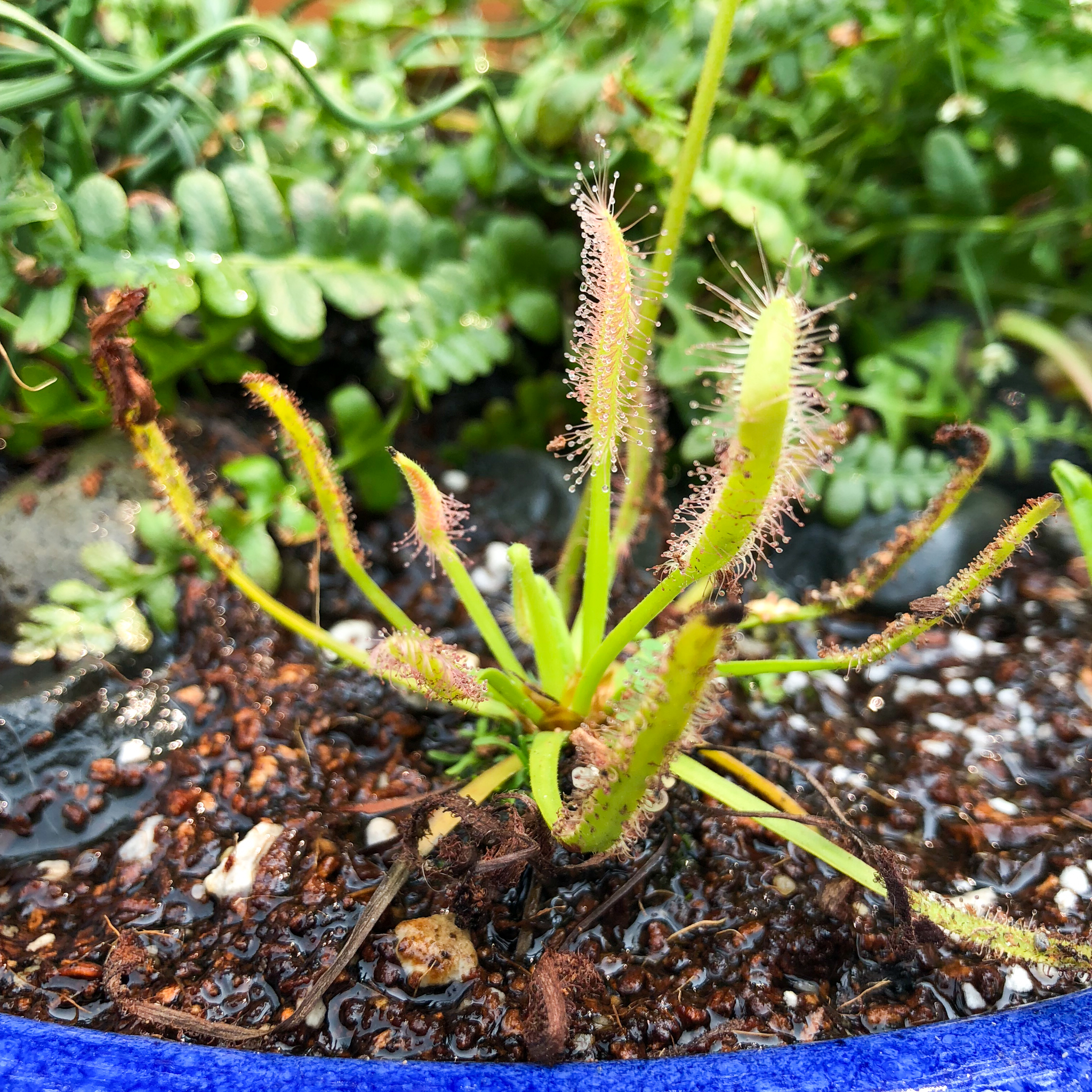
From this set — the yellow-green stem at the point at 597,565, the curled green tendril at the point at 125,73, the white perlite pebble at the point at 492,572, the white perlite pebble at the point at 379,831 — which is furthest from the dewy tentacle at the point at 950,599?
the curled green tendril at the point at 125,73

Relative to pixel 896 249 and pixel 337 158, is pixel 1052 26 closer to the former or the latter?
pixel 896 249

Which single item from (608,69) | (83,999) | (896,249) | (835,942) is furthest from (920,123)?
(83,999)

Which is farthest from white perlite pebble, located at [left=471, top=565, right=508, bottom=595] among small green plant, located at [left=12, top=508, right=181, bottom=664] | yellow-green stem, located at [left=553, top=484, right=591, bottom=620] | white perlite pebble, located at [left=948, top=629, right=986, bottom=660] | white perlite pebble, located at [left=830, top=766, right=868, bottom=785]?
white perlite pebble, located at [left=948, top=629, right=986, bottom=660]

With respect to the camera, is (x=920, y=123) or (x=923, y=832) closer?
(x=923, y=832)

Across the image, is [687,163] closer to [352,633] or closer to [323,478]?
[323,478]

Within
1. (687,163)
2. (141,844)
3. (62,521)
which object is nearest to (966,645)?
(687,163)

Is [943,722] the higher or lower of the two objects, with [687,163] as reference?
lower
